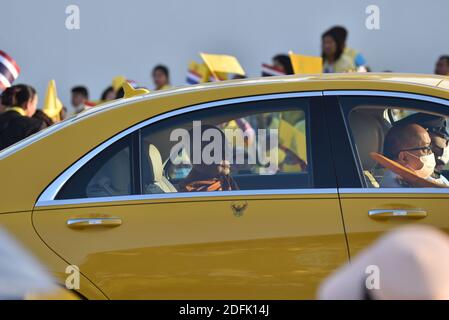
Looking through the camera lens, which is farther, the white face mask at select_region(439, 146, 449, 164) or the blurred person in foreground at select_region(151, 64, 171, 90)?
the blurred person in foreground at select_region(151, 64, 171, 90)

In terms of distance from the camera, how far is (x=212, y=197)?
4.50 meters

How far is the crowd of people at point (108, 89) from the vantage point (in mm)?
7730

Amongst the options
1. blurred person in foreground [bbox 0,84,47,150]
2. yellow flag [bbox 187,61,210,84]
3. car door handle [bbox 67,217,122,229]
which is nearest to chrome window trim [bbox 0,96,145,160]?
car door handle [bbox 67,217,122,229]

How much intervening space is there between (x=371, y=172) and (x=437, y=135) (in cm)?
39

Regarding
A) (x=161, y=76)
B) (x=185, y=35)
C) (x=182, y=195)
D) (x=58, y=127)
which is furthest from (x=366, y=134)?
(x=185, y=35)

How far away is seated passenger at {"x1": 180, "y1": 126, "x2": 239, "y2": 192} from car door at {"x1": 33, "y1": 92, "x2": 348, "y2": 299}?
0.14ft

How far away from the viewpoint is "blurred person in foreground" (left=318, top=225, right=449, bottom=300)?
2165mm

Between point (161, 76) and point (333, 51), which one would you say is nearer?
point (333, 51)

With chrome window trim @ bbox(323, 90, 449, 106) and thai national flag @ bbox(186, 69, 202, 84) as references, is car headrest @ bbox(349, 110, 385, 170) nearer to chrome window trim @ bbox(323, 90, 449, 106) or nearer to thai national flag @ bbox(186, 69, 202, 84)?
chrome window trim @ bbox(323, 90, 449, 106)

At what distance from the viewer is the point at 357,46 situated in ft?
45.0

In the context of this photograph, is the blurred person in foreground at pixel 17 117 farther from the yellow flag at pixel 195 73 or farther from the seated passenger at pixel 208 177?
the yellow flag at pixel 195 73

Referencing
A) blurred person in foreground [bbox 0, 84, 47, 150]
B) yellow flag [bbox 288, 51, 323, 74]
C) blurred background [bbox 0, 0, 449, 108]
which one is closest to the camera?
blurred person in foreground [bbox 0, 84, 47, 150]

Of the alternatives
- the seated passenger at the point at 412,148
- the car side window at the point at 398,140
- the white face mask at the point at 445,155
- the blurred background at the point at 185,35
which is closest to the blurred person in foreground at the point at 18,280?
the car side window at the point at 398,140

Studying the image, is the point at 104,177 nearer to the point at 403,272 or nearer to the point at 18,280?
the point at 18,280
